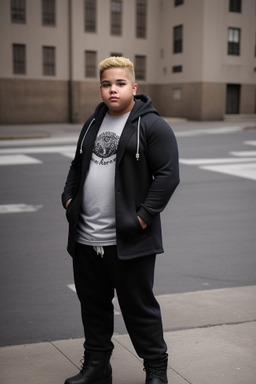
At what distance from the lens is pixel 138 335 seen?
3.11 m

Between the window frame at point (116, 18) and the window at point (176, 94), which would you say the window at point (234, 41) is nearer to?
the window at point (176, 94)

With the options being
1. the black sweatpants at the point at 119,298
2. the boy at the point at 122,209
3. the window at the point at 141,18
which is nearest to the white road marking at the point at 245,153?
the boy at the point at 122,209

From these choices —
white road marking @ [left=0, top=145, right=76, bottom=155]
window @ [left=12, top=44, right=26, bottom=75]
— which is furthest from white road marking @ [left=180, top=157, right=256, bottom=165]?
window @ [left=12, top=44, right=26, bottom=75]

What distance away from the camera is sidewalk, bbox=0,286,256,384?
3329mm

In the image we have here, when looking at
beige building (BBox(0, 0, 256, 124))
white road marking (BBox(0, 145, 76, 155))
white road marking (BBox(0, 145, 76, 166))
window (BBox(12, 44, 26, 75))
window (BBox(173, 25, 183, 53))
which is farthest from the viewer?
window (BBox(173, 25, 183, 53))

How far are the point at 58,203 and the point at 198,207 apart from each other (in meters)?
2.30

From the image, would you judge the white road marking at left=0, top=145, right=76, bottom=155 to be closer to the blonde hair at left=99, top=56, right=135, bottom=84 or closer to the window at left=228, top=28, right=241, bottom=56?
the blonde hair at left=99, top=56, right=135, bottom=84

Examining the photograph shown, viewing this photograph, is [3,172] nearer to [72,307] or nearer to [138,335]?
[72,307]

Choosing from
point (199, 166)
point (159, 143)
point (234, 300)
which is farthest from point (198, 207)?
point (159, 143)

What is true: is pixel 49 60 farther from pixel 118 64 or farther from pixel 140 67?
pixel 118 64

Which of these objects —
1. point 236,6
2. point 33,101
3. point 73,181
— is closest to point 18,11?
point 33,101

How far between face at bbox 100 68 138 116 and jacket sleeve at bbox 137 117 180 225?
215 millimetres

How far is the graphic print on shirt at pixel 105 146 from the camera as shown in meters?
3.03

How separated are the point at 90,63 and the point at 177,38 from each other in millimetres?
6300
